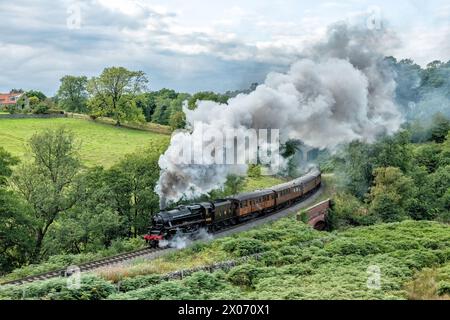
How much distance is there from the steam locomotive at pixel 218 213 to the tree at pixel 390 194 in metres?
7.40

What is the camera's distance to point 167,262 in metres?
26.3

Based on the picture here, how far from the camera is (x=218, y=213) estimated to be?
111 ft

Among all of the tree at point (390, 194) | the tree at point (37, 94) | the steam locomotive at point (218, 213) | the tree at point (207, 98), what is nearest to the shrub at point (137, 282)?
the steam locomotive at point (218, 213)

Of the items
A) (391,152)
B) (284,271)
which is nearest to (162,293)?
(284,271)

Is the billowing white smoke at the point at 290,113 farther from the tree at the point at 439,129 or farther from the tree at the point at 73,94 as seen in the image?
the tree at the point at 73,94

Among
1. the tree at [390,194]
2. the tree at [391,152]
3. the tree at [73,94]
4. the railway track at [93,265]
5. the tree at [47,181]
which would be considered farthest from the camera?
the tree at [73,94]

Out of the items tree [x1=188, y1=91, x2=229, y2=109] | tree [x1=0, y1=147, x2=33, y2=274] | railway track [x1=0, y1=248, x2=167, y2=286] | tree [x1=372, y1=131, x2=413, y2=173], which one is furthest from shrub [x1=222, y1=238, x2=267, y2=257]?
tree [x1=188, y1=91, x2=229, y2=109]

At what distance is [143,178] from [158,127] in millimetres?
47447

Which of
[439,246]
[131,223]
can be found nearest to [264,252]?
[439,246]

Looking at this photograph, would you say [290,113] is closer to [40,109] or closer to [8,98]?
[40,109]

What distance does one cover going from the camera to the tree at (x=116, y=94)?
85.8 meters
